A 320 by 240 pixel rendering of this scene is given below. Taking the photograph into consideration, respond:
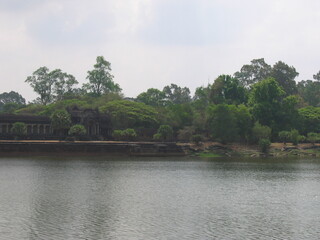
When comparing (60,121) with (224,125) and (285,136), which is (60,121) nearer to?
(224,125)

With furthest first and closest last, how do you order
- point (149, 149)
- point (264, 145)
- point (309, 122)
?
point (309, 122)
point (264, 145)
point (149, 149)

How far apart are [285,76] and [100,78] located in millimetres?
65810

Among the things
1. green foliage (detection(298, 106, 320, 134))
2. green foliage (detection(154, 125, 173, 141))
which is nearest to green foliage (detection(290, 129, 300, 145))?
green foliage (detection(298, 106, 320, 134))

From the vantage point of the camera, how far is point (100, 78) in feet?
470

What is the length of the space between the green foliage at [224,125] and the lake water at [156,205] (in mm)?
42793

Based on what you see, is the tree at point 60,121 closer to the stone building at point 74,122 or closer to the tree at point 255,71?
the stone building at point 74,122

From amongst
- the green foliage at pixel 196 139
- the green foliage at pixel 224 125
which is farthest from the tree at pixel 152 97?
the green foliage at pixel 196 139

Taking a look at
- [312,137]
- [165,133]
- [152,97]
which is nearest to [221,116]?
[165,133]

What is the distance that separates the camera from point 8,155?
7925 centimetres

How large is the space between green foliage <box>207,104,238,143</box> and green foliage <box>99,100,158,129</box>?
16993mm

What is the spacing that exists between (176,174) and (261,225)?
2689 centimetres

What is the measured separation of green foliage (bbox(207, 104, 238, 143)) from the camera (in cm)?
9531

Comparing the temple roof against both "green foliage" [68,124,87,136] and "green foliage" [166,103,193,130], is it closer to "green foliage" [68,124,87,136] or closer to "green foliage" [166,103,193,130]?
"green foliage" [68,124,87,136]

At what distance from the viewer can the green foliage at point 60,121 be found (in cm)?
9362
